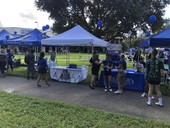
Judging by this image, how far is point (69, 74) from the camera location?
1165 cm

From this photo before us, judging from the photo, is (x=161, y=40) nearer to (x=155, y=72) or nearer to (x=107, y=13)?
(x=155, y=72)

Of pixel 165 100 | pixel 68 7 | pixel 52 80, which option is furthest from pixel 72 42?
pixel 68 7

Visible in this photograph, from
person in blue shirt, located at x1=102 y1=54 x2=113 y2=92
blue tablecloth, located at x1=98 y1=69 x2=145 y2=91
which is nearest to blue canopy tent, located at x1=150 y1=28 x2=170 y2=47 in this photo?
blue tablecloth, located at x1=98 y1=69 x2=145 y2=91

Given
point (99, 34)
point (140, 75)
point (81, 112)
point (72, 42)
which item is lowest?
point (81, 112)

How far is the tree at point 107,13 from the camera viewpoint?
24.6m

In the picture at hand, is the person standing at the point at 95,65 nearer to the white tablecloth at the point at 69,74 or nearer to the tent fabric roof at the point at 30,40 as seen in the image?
the white tablecloth at the point at 69,74

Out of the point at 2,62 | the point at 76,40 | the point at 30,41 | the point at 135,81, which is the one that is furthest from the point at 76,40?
the point at 2,62

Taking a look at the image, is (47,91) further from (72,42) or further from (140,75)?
(140,75)

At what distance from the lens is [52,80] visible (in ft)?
40.3

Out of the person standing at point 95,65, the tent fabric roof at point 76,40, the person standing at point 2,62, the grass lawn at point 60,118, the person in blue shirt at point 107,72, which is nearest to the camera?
the grass lawn at point 60,118

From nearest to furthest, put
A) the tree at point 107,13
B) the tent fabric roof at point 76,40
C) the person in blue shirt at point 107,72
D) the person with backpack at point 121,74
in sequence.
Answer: the person with backpack at point 121,74
the person in blue shirt at point 107,72
the tent fabric roof at point 76,40
the tree at point 107,13

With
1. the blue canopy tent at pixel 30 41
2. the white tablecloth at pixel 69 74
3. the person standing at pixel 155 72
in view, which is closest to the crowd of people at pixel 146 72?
the person standing at pixel 155 72

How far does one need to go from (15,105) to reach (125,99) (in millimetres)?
3979

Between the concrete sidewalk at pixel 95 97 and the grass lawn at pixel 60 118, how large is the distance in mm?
689
